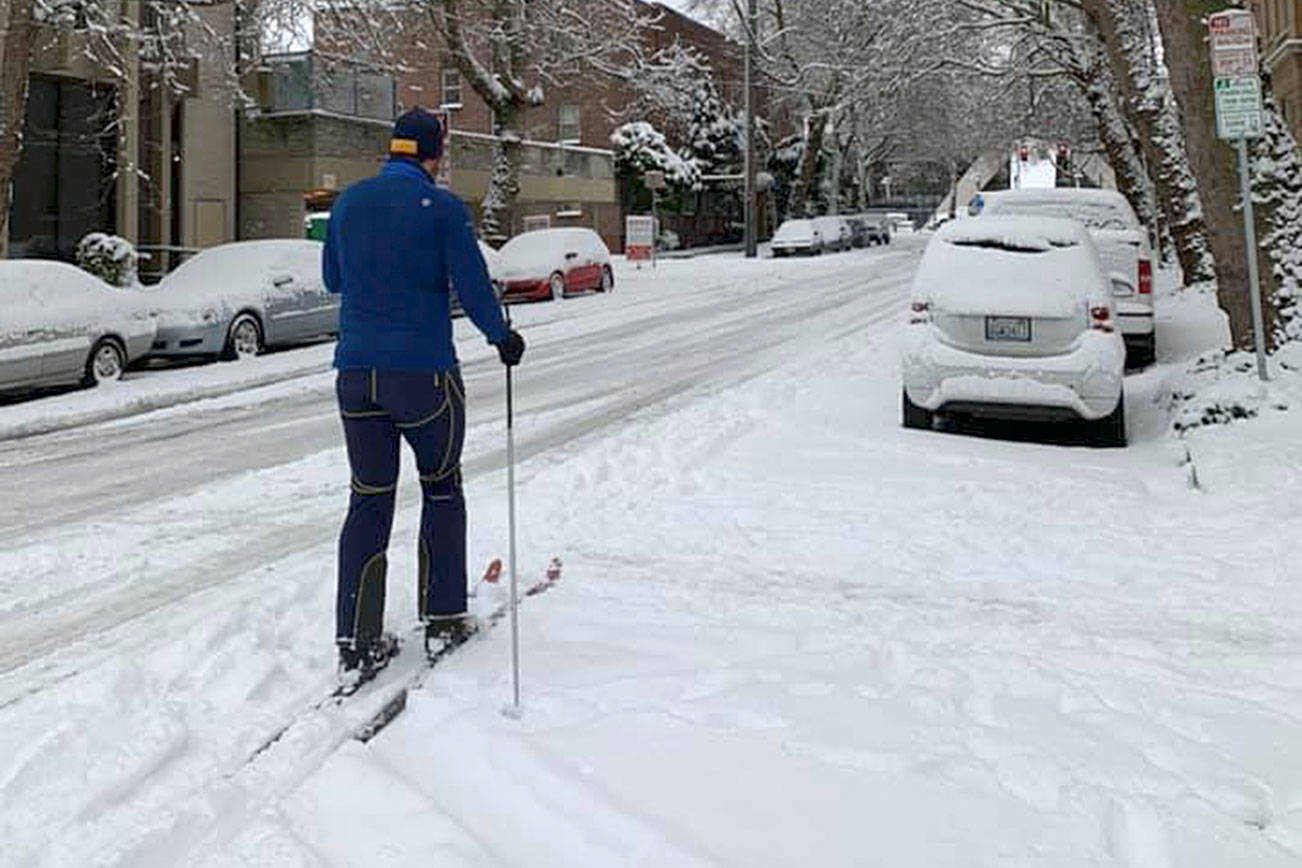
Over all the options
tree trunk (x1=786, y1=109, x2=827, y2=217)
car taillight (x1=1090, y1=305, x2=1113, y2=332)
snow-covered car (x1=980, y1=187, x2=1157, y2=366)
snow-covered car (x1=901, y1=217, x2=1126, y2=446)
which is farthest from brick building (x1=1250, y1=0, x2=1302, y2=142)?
tree trunk (x1=786, y1=109, x2=827, y2=217)

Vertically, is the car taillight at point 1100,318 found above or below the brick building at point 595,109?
below

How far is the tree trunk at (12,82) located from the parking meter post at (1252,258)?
12.2m

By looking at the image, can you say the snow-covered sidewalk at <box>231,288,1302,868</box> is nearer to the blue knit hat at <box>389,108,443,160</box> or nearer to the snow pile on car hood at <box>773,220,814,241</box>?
the blue knit hat at <box>389,108,443,160</box>

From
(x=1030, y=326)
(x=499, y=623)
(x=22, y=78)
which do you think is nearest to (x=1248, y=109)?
(x=1030, y=326)

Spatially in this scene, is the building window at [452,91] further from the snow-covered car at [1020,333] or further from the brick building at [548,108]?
the snow-covered car at [1020,333]

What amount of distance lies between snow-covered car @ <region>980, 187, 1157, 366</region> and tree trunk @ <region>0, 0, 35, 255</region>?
10696mm

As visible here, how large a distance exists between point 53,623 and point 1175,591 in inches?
199

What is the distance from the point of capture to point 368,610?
4.80 metres

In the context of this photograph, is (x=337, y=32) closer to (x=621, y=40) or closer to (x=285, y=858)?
(x=621, y=40)

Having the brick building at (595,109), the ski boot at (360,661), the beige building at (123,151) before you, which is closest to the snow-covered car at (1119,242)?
the ski boot at (360,661)

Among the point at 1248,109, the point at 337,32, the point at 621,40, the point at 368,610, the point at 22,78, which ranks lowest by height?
the point at 368,610

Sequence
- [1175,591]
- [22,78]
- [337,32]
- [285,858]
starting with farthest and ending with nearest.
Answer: [337,32], [22,78], [1175,591], [285,858]

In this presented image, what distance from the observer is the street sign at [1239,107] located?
9.16 metres

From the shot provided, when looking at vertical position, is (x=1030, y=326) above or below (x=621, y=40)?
below
